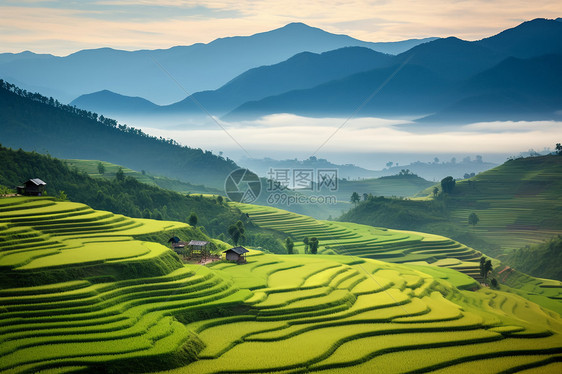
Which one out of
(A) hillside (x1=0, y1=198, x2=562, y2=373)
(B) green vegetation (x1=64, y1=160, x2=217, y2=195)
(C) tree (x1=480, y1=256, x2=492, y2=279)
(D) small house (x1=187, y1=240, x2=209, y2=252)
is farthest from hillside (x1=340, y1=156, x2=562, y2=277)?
(D) small house (x1=187, y1=240, x2=209, y2=252)

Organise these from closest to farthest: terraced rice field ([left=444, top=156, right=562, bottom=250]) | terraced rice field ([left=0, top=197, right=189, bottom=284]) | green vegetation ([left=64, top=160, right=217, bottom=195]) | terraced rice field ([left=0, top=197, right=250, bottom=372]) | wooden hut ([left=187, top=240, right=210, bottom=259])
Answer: terraced rice field ([left=0, top=197, right=250, bottom=372]) → terraced rice field ([left=0, top=197, right=189, bottom=284]) → wooden hut ([left=187, top=240, right=210, bottom=259]) → terraced rice field ([left=444, top=156, right=562, bottom=250]) → green vegetation ([left=64, top=160, right=217, bottom=195])

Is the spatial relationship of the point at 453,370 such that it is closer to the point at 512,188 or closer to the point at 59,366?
the point at 59,366

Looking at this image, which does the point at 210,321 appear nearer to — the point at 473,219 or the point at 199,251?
the point at 199,251

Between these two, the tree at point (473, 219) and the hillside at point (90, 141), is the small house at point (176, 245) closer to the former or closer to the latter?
the tree at point (473, 219)

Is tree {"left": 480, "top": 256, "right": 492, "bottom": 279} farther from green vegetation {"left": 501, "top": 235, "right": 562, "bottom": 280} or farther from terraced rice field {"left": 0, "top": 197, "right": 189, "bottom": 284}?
terraced rice field {"left": 0, "top": 197, "right": 189, "bottom": 284}

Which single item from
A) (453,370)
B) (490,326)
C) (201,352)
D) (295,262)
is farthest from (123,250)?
(490,326)

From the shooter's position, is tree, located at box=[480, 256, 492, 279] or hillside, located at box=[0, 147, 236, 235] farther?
hillside, located at box=[0, 147, 236, 235]
